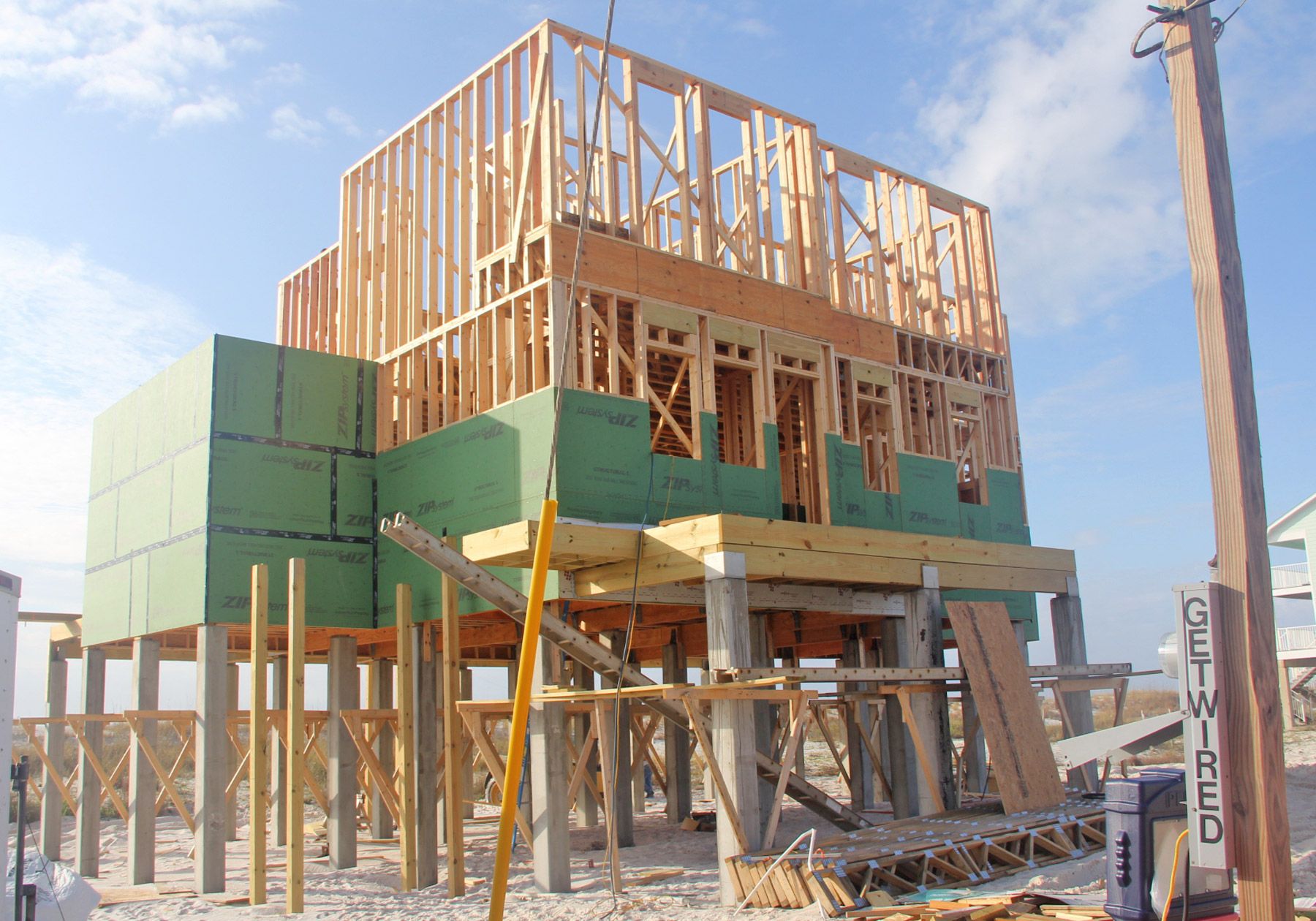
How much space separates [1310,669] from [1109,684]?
90.2 feet

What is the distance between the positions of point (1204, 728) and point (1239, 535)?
0.96 m

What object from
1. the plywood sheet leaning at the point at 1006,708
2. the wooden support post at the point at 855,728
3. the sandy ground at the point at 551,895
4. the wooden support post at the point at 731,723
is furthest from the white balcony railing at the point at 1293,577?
the wooden support post at the point at 731,723

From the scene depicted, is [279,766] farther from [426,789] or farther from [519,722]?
[519,722]

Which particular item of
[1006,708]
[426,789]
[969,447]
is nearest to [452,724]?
[426,789]

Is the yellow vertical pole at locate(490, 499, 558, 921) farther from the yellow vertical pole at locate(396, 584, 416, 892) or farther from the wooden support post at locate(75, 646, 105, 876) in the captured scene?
the wooden support post at locate(75, 646, 105, 876)

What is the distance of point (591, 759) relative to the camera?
70.1 ft

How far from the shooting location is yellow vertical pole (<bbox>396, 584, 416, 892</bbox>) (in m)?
15.0

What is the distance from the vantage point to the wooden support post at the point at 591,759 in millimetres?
21375

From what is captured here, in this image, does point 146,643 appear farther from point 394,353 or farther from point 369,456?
point 394,353

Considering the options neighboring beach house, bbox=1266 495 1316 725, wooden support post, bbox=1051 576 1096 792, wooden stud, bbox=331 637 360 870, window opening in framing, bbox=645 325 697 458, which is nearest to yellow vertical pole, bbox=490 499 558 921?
window opening in framing, bbox=645 325 697 458

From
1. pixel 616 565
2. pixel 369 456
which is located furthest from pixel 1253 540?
pixel 369 456

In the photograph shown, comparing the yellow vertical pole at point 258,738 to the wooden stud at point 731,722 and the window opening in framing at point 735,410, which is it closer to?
the wooden stud at point 731,722

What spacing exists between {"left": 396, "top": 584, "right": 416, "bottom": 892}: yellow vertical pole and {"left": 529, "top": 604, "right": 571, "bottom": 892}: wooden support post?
5.42 feet

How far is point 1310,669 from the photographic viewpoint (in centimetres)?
3988
